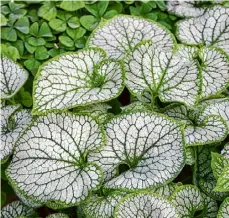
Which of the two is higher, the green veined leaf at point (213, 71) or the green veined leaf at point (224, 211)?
the green veined leaf at point (213, 71)

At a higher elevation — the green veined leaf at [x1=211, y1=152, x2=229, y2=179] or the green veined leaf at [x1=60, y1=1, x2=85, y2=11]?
the green veined leaf at [x1=60, y1=1, x2=85, y2=11]

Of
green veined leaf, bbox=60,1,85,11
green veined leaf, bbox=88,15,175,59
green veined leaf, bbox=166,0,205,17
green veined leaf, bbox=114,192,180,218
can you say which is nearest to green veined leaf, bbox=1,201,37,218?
green veined leaf, bbox=114,192,180,218

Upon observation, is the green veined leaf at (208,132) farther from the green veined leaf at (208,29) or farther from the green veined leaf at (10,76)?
the green veined leaf at (10,76)

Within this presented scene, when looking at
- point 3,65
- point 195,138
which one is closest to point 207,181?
point 195,138

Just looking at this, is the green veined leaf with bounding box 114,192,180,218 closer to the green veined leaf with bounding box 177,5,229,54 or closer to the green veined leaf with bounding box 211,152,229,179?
the green veined leaf with bounding box 211,152,229,179

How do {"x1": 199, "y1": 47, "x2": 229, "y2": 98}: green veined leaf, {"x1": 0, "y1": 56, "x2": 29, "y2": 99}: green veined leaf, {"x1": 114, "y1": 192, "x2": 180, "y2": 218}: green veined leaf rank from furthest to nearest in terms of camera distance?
{"x1": 0, "y1": 56, "x2": 29, "y2": 99}: green veined leaf, {"x1": 199, "y1": 47, "x2": 229, "y2": 98}: green veined leaf, {"x1": 114, "y1": 192, "x2": 180, "y2": 218}: green veined leaf

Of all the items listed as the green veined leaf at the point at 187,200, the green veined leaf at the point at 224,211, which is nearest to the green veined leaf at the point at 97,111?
the green veined leaf at the point at 187,200
